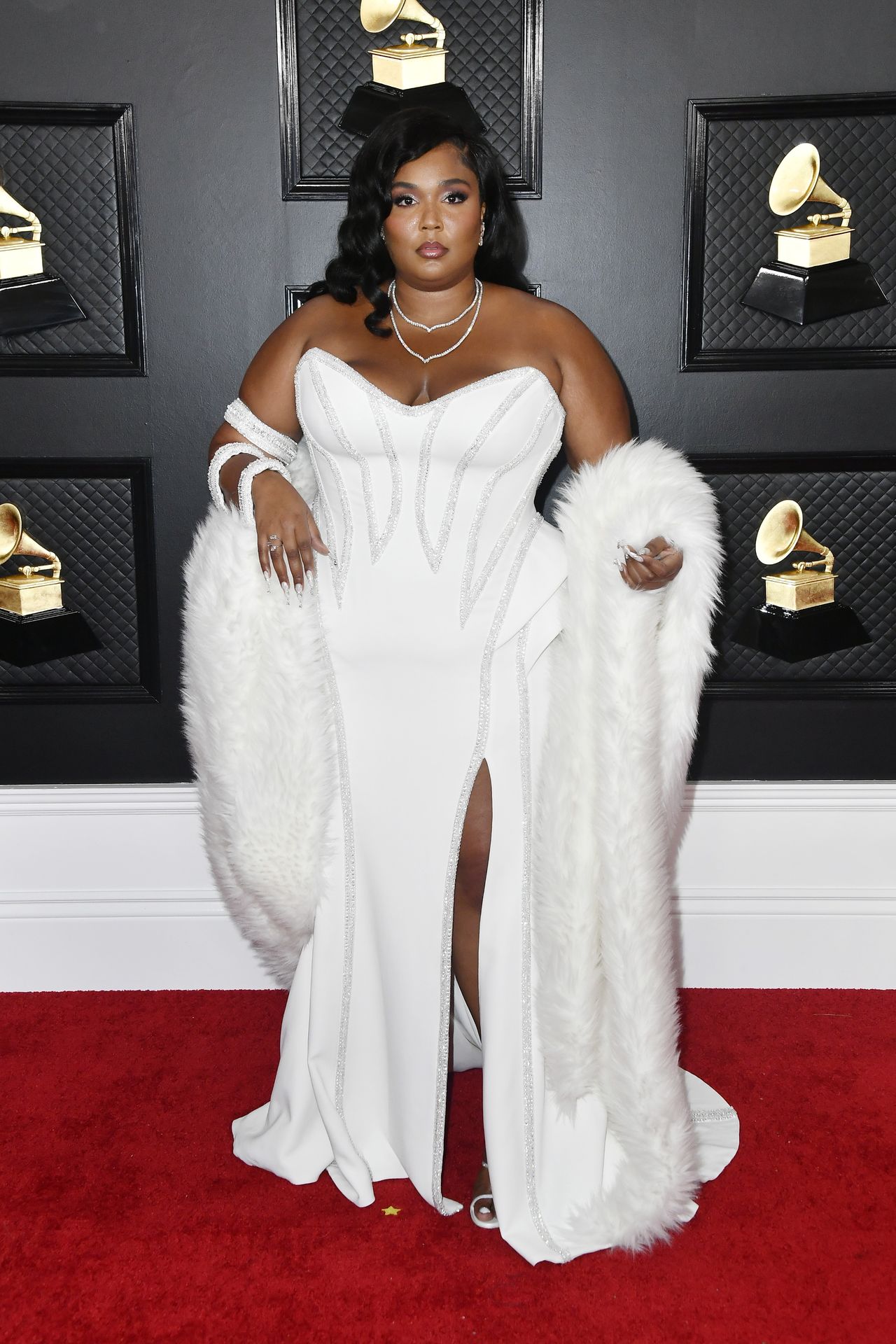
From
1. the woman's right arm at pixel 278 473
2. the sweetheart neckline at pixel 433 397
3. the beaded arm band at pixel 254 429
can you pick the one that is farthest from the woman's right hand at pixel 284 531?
the sweetheart neckline at pixel 433 397

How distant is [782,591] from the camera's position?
2725mm

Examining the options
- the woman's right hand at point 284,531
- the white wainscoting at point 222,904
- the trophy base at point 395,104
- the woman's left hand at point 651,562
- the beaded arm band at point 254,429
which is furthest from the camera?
the white wainscoting at point 222,904

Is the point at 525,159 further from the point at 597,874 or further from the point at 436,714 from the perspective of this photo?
the point at 597,874

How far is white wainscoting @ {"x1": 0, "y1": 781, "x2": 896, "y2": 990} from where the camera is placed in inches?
112

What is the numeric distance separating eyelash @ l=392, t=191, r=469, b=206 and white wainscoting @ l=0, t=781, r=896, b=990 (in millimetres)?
1473

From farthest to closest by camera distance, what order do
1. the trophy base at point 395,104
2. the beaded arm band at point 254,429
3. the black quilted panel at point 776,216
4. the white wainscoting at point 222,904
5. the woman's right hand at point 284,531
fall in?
the white wainscoting at point 222,904, the black quilted panel at point 776,216, the trophy base at point 395,104, the beaded arm band at point 254,429, the woman's right hand at point 284,531

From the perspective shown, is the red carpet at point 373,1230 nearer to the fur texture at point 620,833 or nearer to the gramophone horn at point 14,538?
the fur texture at point 620,833

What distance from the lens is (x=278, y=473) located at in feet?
6.66

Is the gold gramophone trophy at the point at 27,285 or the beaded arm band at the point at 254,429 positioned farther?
the gold gramophone trophy at the point at 27,285

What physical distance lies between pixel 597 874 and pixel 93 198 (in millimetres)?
1761

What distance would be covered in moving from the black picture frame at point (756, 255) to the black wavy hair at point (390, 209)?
2.05ft

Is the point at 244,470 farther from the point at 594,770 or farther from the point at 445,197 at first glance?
the point at 594,770

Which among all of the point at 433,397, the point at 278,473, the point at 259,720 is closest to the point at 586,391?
the point at 433,397

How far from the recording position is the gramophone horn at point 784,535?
8.91 ft
